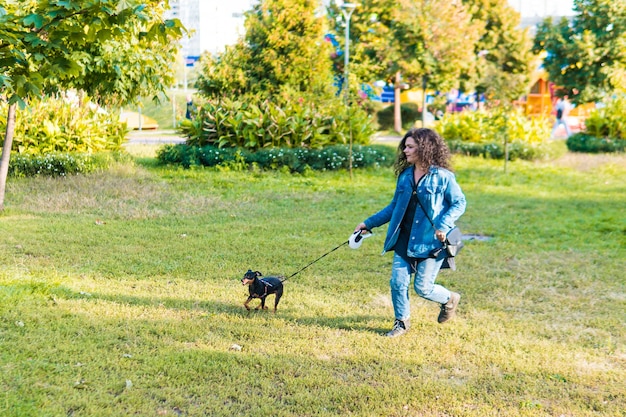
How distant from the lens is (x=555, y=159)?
16.3 metres

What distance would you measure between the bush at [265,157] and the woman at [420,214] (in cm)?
841

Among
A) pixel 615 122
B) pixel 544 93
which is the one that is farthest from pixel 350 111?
pixel 544 93

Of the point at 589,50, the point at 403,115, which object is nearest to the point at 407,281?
the point at 589,50

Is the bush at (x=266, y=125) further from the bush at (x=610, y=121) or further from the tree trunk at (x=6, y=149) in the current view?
the bush at (x=610, y=121)

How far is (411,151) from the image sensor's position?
4824 mm

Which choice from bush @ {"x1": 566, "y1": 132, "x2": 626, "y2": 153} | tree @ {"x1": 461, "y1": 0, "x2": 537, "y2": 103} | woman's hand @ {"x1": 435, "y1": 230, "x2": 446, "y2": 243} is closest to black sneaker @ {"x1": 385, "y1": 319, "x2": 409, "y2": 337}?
woman's hand @ {"x1": 435, "y1": 230, "x2": 446, "y2": 243}

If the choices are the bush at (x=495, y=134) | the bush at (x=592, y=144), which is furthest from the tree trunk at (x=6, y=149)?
the bush at (x=592, y=144)

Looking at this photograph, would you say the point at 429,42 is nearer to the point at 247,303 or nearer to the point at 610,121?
the point at 610,121

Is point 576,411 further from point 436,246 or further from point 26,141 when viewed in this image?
point 26,141

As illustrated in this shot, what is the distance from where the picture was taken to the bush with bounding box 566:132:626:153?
17273 mm

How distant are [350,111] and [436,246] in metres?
9.19

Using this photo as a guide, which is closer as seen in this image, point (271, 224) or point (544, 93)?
point (271, 224)

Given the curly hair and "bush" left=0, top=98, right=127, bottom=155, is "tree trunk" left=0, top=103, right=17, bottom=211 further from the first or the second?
the curly hair

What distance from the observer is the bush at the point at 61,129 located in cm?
1228
